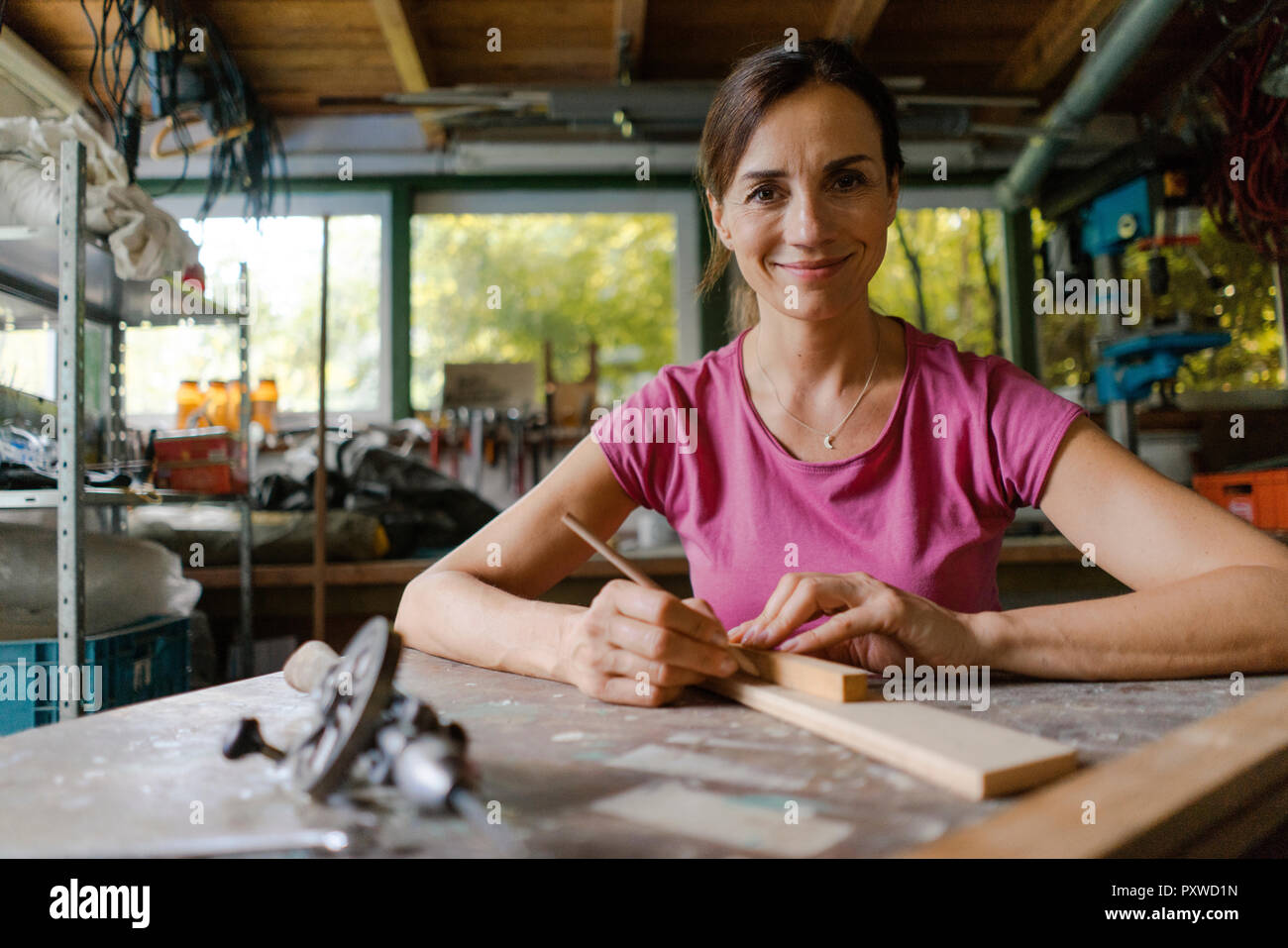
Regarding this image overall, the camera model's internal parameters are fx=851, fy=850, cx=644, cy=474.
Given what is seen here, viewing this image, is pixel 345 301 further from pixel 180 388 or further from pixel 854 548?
pixel 854 548

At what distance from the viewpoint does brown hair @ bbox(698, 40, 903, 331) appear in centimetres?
124

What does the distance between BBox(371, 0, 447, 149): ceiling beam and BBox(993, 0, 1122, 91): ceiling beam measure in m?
2.20

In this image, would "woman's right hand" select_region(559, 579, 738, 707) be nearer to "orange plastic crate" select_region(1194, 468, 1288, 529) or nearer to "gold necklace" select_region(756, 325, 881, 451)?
"gold necklace" select_region(756, 325, 881, 451)

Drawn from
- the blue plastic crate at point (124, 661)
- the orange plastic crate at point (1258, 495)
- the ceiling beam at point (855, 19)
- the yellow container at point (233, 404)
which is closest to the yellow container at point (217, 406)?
the yellow container at point (233, 404)

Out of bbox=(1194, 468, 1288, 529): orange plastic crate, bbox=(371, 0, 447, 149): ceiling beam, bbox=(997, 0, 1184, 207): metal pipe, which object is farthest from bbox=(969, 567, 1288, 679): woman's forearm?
bbox=(371, 0, 447, 149): ceiling beam

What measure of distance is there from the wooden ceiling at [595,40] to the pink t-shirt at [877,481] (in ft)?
6.31

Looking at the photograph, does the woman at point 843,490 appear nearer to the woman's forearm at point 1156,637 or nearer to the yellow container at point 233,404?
the woman's forearm at point 1156,637

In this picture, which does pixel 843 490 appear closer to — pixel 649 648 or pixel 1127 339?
pixel 649 648

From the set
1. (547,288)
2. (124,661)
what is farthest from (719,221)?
(547,288)

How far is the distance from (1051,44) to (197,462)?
323 centimetres

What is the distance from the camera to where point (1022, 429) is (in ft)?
3.80

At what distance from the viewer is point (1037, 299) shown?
377cm

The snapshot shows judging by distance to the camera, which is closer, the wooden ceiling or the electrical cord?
the electrical cord

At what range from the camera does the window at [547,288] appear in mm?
3650
